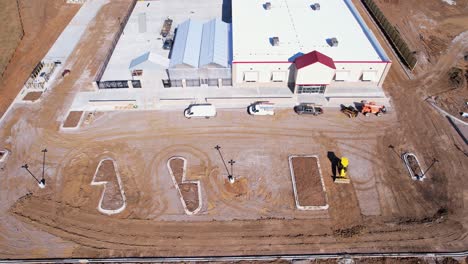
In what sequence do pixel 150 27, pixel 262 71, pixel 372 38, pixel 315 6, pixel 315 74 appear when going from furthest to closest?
pixel 150 27 < pixel 315 6 < pixel 372 38 < pixel 262 71 < pixel 315 74

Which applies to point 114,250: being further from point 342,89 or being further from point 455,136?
point 455,136

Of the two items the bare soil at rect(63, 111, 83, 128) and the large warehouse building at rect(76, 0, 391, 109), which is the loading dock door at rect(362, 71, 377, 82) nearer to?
the large warehouse building at rect(76, 0, 391, 109)

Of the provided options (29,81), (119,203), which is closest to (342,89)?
(119,203)

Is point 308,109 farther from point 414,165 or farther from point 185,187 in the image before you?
point 185,187

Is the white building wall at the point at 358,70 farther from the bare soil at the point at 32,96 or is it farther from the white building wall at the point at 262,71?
the bare soil at the point at 32,96

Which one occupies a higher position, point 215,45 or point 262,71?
point 215,45

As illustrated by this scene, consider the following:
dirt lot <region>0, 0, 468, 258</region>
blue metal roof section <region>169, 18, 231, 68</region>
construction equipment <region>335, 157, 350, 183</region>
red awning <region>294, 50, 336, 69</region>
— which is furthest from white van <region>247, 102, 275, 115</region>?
construction equipment <region>335, 157, 350, 183</region>

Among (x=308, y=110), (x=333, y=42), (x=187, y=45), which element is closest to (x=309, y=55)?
(x=333, y=42)
